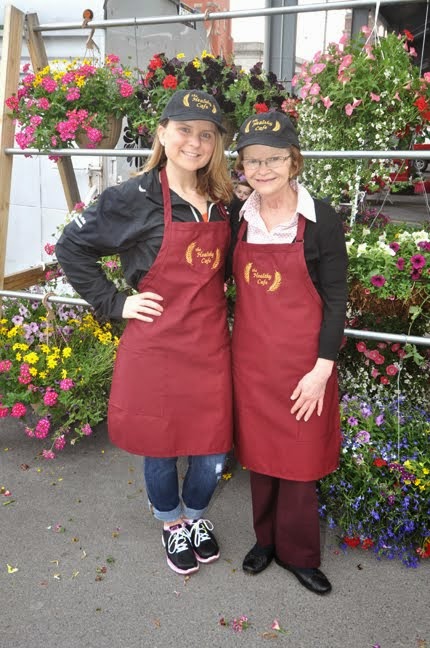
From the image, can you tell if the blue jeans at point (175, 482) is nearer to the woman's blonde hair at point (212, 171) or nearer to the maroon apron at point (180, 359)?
the maroon apron at point (180, 359)

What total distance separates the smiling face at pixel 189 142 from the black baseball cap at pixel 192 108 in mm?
35

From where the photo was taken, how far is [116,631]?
212 cm

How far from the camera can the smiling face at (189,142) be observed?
197 centimetres

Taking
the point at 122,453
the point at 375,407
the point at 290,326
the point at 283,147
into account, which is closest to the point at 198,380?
the point at 290,326

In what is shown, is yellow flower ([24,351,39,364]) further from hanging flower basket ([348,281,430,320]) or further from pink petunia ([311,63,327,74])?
pink petunia ([311,63,327,74])

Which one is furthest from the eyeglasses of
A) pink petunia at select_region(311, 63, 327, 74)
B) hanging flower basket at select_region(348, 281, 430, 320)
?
pink petunia at select_region(311, 63, 327, 74)

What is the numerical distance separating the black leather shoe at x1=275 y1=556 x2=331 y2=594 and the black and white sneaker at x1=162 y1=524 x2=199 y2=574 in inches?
16.6

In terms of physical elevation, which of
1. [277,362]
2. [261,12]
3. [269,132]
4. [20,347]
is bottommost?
[20,347]

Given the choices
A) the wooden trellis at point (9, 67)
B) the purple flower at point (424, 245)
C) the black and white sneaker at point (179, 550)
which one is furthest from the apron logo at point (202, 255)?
the wooden trellis at point (9, 67)

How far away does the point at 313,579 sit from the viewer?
90.9 inches

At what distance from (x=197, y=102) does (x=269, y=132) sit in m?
0.28

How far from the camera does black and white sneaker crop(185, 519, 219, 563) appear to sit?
97.7 inches

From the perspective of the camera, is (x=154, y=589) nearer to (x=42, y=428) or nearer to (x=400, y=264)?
(x=42, y=428)

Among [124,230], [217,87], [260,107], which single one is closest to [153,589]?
[124,230]
